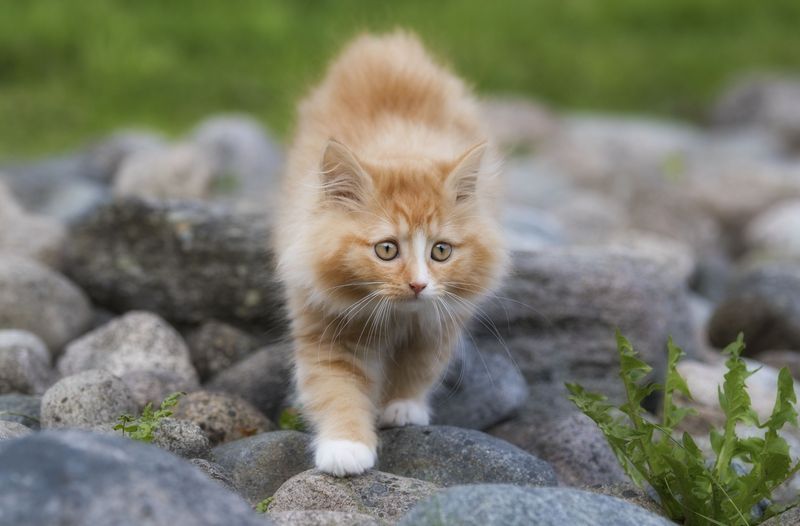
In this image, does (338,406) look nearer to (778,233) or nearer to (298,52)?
(778,233)

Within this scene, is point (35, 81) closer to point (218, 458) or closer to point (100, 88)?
point (100, 88)

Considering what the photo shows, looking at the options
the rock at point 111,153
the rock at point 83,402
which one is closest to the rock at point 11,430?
the rock at point 83,402

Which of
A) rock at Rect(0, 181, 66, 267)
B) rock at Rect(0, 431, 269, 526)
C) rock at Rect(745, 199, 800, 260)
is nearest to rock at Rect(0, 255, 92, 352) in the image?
rock at Rect(0, 181, 66, 267)

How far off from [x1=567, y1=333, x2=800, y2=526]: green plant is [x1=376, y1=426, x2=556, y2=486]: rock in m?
0.31

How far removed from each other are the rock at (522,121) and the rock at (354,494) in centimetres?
644

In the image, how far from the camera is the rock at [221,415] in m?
3.77

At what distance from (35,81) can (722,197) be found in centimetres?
632

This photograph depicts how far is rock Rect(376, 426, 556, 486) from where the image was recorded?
339 centimetres

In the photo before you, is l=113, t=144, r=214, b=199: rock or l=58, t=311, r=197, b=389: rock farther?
l=113, t=144, r=214, b=199: rock

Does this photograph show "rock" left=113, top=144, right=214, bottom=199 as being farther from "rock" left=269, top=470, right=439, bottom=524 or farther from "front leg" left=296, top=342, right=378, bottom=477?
"rock" left=269, top=470, right=439, bottom=524

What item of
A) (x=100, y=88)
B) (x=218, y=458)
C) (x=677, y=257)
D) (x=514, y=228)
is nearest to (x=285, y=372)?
(x=218, y=458)

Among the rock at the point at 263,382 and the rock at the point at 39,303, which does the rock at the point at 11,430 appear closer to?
the rock at the point at 263,382

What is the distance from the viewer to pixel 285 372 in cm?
434

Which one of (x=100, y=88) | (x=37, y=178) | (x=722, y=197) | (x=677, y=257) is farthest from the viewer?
(x=100, y=88)
